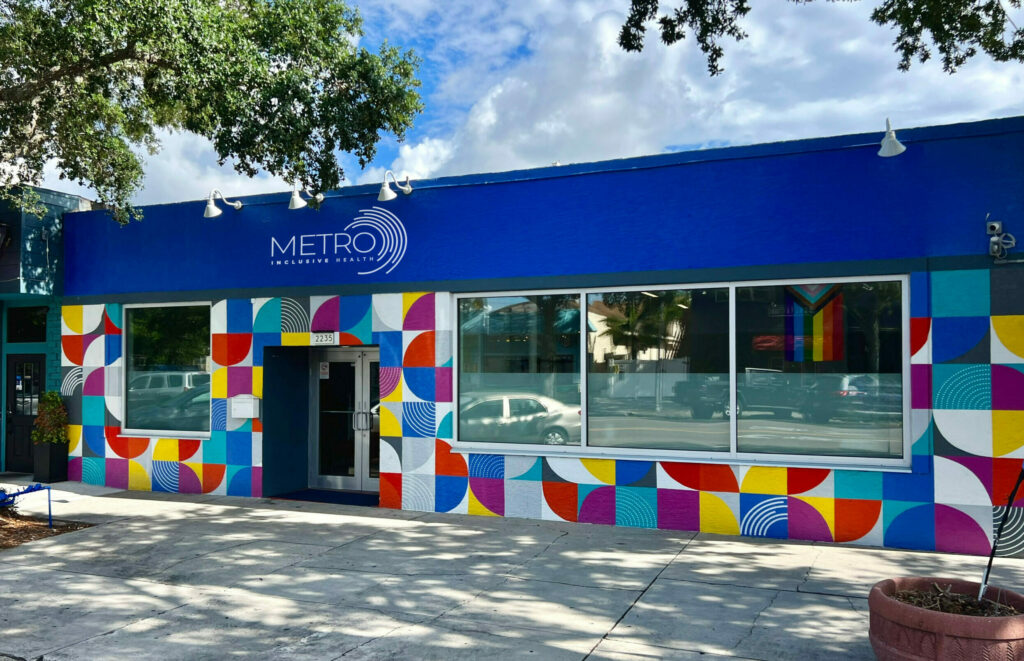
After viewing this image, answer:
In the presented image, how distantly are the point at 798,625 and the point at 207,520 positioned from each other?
731 centimetres

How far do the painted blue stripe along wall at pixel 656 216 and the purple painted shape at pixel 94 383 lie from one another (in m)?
1.56

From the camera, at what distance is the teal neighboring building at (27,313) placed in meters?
12.6

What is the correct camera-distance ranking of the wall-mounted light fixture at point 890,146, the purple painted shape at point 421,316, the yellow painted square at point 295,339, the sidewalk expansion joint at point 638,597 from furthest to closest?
the yellow painted square at point 295,339 → the purple painted shape at point 421,316 → the wall-mounted light fixture at point 890,146 → the sidewalk expansion joint at point 638,597

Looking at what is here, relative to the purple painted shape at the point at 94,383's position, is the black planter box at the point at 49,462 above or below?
below

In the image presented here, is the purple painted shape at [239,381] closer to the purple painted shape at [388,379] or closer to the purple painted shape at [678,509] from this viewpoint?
the purple painted shape at [388,379]

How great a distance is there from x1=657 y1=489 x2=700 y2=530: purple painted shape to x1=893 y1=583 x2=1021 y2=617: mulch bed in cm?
434

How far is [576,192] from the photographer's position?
1023 cm

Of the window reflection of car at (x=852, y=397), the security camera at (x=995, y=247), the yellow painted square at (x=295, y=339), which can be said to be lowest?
the window reflection of car at (x=852, y=397)

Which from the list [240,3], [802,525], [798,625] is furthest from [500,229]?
[798,625]

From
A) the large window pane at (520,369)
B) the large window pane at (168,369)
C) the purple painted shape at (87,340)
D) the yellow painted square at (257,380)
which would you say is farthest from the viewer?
the purple painted shape at (87,340)

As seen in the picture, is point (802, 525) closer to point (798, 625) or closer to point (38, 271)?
point (798, 625)

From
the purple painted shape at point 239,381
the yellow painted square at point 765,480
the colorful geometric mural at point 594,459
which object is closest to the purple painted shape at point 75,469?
the colorful geometric mural at point 594,459

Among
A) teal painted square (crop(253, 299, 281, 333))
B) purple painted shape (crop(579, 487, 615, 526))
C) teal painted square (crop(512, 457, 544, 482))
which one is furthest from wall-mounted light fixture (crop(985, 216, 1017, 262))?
teal painted square (crop(253, 299, 281, 333))

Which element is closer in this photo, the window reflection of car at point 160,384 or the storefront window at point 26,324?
the window reflection of car at point 160,384
